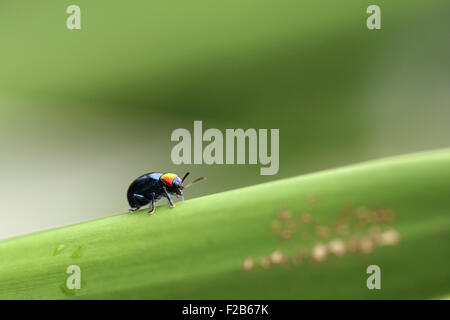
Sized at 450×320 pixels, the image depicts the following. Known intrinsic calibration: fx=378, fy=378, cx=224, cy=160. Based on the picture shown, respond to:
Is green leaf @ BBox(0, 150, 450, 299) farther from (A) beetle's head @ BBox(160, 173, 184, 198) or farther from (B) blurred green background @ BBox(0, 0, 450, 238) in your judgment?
(B) blurred green background @ BBox(0, 0, 450, 238)

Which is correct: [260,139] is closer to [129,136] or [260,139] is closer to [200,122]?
[200,122]

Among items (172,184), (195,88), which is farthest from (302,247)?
(195,88)

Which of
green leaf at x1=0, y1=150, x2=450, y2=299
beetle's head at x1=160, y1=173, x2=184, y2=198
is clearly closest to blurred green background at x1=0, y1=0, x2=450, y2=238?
beetle's head at x1=160, y1=173, x2=184, y2=198

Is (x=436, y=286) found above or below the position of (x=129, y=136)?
below

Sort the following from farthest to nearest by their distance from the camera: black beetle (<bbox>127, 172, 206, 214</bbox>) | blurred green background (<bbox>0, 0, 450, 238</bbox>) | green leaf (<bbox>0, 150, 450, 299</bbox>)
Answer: blurred green background (<bbox>0, 0, 450, 238</bbox>) < black beetle (<bbox>127, 172, 206, 214</bbox>) < green leaf (<bbox>0, 150, 450, 299</bbox>)

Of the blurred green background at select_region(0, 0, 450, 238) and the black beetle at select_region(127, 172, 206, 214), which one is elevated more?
the blurred green background at select_region(0, 0, 450, 238)

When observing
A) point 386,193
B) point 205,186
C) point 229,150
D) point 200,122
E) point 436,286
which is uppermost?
point 200,122

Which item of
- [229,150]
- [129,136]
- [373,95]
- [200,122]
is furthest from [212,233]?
[373,95]

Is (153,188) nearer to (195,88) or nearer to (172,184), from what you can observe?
(172,184)
